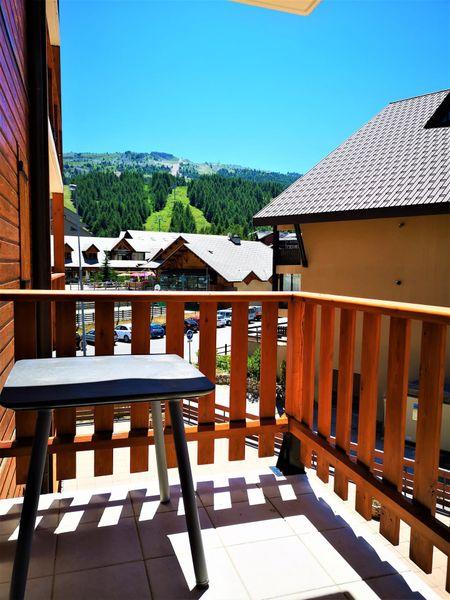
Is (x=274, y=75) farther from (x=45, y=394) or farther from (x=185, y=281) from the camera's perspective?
(x=45, y=394)

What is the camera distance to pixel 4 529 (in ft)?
5.55

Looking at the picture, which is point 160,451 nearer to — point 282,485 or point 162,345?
point 282,485

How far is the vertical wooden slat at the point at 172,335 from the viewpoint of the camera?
7.03 ft

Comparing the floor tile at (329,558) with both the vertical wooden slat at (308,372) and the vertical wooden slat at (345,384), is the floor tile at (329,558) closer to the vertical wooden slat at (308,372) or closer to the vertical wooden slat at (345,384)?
the vertical wooden slat at (345,384)

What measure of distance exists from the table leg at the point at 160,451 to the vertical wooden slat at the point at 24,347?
1.90ft

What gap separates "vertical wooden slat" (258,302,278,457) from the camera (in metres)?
2.31

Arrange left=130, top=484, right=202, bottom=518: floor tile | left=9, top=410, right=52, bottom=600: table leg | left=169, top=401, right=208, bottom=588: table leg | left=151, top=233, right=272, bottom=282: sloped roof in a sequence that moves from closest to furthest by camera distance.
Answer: left=9, top=410, right=52, bottom=600: table leg < left=169, top=401, right=208, bottom=588: table leg < left=130, top=484, right=202, bottom=518: floor tile < left=151, top=233, right=272, bottom=282: sloped roof

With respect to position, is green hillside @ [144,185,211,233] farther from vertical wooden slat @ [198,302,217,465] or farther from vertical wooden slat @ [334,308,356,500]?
vertical wooden slat @ [334,308,356,500]

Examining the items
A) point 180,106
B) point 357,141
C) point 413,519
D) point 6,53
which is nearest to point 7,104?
point 6,53

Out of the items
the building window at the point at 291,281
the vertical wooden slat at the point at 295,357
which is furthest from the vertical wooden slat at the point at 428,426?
the building window at the point at 291,281

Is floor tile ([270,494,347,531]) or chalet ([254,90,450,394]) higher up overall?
chalet ([254,90,450,394])

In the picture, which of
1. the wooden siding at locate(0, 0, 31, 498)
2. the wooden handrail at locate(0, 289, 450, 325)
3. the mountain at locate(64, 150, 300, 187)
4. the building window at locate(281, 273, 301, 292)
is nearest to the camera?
the wooden handrail at locate(0, 289, 450, 325)

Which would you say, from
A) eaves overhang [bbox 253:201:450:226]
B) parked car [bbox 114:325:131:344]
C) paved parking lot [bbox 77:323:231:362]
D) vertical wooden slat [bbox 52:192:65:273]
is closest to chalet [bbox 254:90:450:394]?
eaves overhang [bbox 253:201:450:226]

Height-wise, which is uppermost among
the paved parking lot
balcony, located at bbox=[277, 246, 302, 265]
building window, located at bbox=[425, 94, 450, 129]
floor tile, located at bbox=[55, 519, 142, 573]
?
building window, located at bbox=[425, 94, 450, 129]
